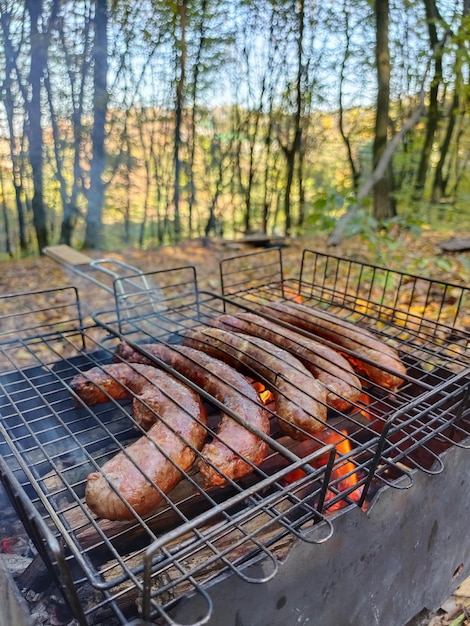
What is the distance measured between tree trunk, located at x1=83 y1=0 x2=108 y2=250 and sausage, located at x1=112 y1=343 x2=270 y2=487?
Result: 247 inches

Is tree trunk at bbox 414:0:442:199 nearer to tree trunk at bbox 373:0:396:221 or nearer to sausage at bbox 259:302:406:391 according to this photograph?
tree trunk at bbox 373:0:396:221

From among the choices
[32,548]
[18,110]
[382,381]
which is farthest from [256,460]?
[18,110]

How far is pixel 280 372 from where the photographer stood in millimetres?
2004

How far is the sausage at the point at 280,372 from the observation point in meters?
1.77

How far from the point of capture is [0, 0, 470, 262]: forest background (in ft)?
20.9

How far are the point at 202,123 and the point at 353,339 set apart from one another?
8.30 metres

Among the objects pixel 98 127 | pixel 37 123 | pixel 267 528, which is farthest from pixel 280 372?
pixel 98 127

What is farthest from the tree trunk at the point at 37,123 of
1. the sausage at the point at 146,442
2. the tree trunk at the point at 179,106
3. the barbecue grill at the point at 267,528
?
the sausage at the point at 146,442

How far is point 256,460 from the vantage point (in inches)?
64.3

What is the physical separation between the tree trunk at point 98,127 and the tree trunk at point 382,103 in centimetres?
472

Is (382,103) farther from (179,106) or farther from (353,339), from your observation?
(353,339)

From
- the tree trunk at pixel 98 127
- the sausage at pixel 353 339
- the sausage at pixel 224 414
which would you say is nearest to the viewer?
the sausage at pixel 224 414

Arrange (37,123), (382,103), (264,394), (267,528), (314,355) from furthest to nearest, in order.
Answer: (382,103) → (37,123) → (264,394) → (314,355) → (267,528)

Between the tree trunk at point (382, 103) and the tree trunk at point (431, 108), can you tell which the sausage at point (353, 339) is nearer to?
the tree trunk at point (382, 103)
